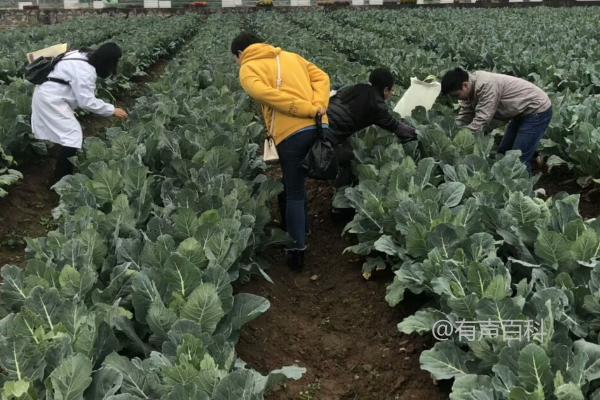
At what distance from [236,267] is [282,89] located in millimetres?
1435

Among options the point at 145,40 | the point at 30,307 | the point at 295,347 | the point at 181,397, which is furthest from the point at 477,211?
the point at 145,40

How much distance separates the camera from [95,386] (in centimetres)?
229

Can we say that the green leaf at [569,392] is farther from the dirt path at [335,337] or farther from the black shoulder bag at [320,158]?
the black shoulder bag at [320,158]

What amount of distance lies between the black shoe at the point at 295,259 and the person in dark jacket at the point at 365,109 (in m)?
1.04

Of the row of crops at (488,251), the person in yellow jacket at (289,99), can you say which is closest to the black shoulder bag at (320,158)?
the person in yellow jacket at (289,99)

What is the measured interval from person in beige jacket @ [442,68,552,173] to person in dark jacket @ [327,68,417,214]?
0.59 meters

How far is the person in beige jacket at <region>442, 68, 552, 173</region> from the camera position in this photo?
525 centimetres

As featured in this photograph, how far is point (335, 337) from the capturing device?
3922 mm

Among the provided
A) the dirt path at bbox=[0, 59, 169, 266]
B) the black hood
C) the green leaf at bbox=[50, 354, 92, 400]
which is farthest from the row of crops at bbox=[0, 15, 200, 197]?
the green leaf at bbox=[50, 354, 92, 400]

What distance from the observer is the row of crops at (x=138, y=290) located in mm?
2301

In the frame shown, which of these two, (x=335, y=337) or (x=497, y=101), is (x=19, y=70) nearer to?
(x=497, y=101)

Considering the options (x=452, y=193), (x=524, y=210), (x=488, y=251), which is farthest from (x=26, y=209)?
(x=524, y=210)

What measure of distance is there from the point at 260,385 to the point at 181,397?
378mm

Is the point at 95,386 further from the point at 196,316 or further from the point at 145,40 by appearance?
the point at 145,40
